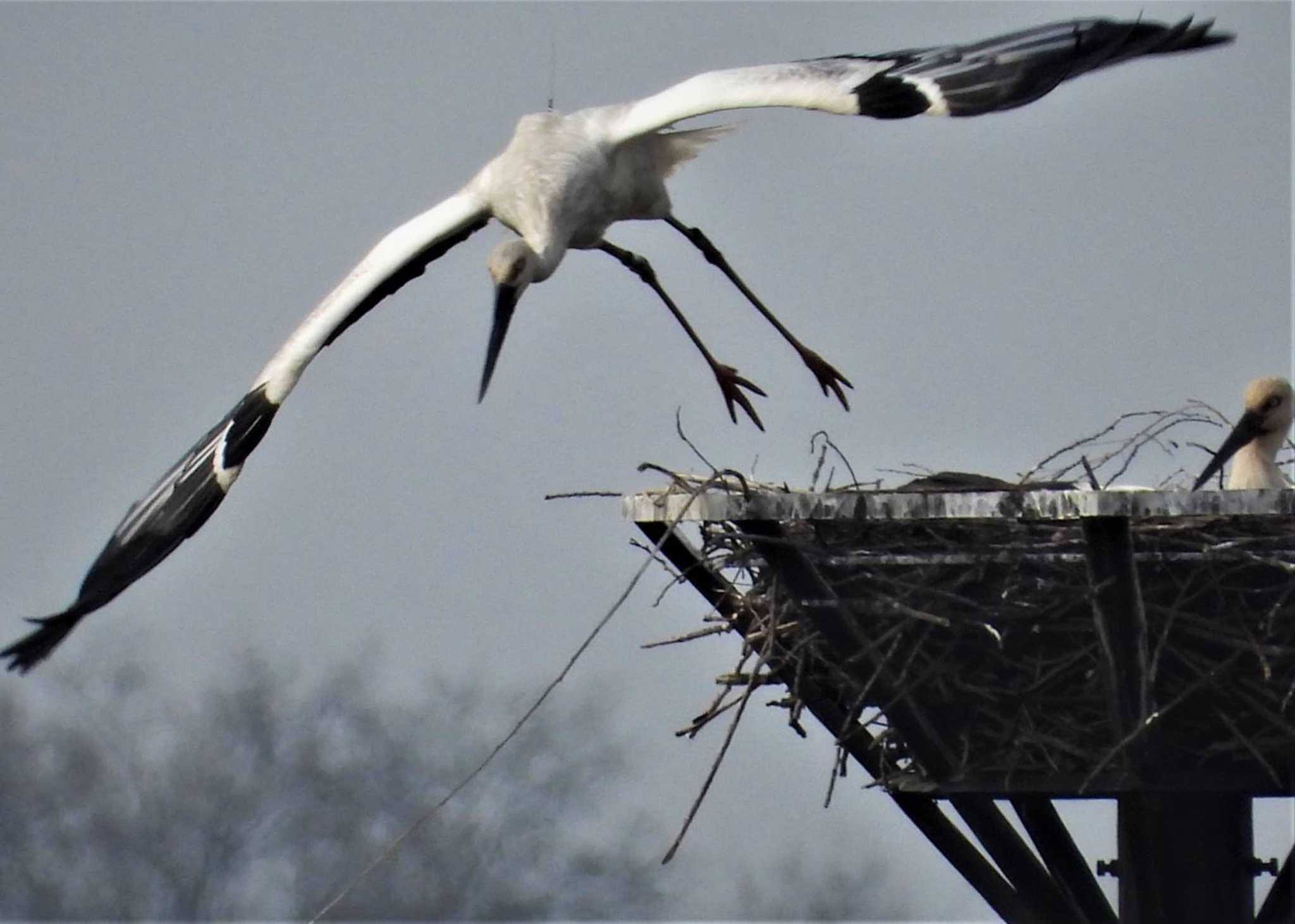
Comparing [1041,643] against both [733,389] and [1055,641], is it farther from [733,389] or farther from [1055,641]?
[733,389]

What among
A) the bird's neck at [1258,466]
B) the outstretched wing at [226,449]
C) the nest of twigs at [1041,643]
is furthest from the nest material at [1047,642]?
the outstretched wing at [226,449]

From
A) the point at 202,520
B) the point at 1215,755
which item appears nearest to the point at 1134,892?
the point at 1215,755

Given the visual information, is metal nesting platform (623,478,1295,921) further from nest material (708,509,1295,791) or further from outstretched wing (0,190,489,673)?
outstretched wing (0,190,489,673)

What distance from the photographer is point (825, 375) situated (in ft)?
28.3

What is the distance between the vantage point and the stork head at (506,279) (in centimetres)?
766

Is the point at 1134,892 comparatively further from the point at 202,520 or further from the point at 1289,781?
the point at 202,520

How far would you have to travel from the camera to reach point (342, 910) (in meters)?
25.6

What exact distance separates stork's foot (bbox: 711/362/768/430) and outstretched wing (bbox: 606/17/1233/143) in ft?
3.70

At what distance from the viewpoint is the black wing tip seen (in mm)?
6613

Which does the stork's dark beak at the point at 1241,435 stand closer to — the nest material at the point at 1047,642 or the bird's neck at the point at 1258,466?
the bird's neck at the point at 1258,466

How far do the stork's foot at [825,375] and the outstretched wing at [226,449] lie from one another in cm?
126

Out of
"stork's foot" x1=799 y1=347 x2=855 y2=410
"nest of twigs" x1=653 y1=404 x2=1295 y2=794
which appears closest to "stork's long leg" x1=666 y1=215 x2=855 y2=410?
"stork's foot" x1=799 y1=347 x2=855 y2=410

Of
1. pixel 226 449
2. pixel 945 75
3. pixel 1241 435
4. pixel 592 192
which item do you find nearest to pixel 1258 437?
pixel 1241 435

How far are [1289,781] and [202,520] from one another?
2.80 metres
